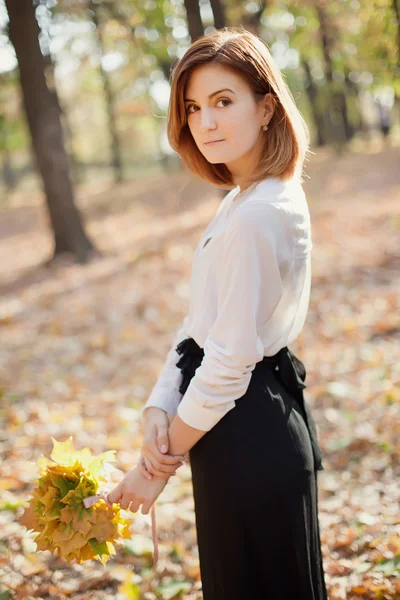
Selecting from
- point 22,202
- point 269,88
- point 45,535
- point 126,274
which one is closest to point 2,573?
point 45,535

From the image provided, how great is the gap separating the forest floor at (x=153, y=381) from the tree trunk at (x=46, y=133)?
0.55 metres

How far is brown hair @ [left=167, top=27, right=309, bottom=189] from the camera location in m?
1.77

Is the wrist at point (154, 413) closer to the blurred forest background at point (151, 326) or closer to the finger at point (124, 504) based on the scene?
the finger at point (124, 504)

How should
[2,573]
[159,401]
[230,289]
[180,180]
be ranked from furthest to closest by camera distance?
1. [180,180]
2. [2,573]
3. [159,401]
4. [230,289]

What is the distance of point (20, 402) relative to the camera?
17.1 ft

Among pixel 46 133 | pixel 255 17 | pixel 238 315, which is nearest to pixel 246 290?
pixel 238 315

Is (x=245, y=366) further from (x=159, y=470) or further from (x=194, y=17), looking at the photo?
(x=194, y=17)

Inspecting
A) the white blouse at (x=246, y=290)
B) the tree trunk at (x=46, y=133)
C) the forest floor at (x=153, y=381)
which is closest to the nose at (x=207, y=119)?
the white blouse at (x=246, y=290)

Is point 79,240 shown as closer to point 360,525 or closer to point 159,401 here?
point 360,525

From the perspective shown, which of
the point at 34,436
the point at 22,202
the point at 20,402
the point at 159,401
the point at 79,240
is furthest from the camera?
the point at 22,202

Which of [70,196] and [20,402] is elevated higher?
[70,196]

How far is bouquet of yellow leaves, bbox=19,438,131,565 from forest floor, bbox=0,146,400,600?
19.9 inches

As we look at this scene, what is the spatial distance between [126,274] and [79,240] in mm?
1760

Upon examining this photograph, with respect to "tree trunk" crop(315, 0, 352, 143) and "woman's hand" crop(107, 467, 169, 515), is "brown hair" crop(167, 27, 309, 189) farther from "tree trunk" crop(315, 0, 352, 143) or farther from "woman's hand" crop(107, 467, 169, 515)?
"tree trunk" crop(315, 0, 352, 143)
